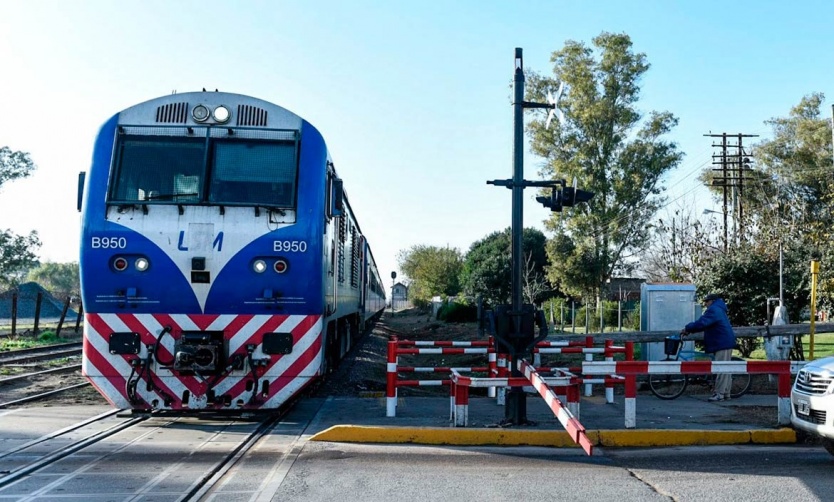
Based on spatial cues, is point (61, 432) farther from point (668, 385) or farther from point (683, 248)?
point (683, 248)

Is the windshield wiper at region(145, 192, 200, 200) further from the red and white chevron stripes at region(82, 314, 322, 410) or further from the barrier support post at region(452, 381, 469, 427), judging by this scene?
the barrier support post at region(452, 381, 469, 427)

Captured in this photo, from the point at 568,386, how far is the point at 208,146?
16.3 ft

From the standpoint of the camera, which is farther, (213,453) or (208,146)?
(208,146)

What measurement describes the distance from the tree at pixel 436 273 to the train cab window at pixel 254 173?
2676 inches

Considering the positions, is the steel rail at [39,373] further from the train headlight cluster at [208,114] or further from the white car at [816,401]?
the white car at [816,401]

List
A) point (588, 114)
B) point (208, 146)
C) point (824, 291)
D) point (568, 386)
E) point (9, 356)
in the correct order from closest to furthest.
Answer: point (568, 386) < point (208, 146) < point (9, 356) < point (824, 291) < point (588, 114)

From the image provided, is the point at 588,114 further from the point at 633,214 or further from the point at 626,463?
the point at 626,463

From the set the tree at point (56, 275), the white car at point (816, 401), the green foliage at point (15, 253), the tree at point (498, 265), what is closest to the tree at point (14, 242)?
the green foliage at point (15, 253)

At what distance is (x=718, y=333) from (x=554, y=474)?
5.60 metres

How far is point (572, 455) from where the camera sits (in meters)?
7.98

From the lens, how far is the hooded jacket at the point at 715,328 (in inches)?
453

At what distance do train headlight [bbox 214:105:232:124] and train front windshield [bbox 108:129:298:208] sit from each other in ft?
0.48

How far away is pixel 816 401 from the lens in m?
7.40

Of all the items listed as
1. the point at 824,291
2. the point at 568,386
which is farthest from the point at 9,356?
the point at 824,291
